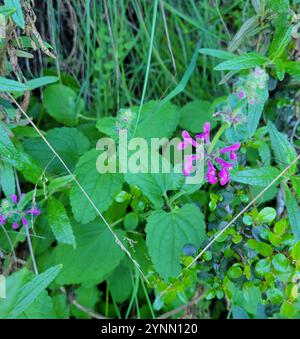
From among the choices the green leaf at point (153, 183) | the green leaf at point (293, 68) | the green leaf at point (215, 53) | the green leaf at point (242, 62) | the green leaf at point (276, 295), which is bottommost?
the green leaf at point (276, 295)

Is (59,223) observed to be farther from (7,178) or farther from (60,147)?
(60,147)

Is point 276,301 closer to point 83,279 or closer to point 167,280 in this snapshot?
point 167,280

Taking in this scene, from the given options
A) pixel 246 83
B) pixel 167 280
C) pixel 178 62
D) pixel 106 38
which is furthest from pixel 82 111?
pixel 246 83

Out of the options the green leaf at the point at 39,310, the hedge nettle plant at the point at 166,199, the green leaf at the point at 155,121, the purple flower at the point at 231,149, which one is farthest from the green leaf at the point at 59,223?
the purple flower at the point at 231,149

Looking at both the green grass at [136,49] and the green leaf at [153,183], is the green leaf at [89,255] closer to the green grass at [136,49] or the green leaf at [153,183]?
the green leaf at [153,183]

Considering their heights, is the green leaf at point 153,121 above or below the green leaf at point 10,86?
below
